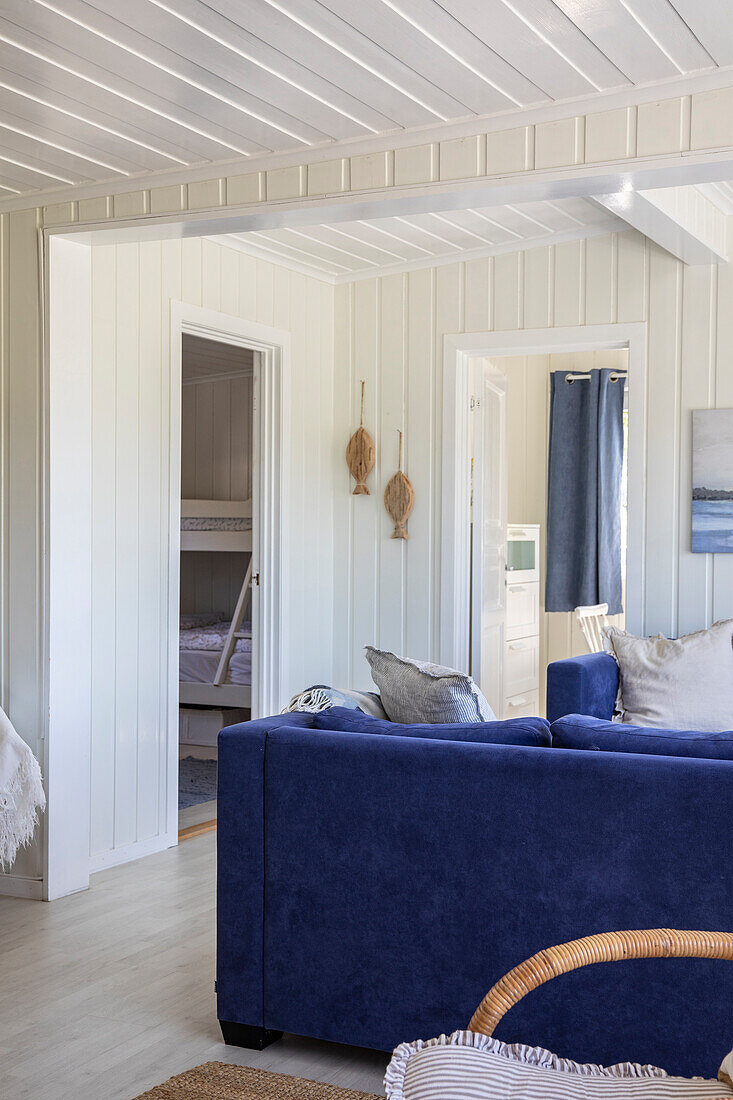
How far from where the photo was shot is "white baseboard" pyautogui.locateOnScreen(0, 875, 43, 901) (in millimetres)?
4016

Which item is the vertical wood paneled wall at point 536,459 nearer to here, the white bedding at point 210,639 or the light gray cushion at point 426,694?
the white bedding at point 210,639

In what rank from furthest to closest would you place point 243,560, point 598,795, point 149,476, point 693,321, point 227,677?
point 243,560 → point 227,677 → point 693,321 → point 149,476 → point 598,795

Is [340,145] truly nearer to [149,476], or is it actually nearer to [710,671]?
[149,476]

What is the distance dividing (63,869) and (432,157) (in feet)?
9.37

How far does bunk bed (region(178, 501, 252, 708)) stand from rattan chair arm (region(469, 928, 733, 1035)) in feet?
14.8

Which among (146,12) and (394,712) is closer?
(146,12)

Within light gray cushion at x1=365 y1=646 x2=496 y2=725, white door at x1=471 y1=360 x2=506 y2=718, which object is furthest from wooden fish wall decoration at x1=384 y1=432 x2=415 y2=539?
light gray cushion at x1=365 y1=646 x2=496 y2=725

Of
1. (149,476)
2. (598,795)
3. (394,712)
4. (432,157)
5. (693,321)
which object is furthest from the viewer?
(693,321)

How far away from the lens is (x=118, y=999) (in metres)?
3.11

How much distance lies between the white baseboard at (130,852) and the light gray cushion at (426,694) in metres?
1.87

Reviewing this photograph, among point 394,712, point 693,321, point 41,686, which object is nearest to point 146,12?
point 394,712

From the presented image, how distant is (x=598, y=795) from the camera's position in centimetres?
239

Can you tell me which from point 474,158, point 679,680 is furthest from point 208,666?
point 474,158

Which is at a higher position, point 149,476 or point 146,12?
point 146,12
